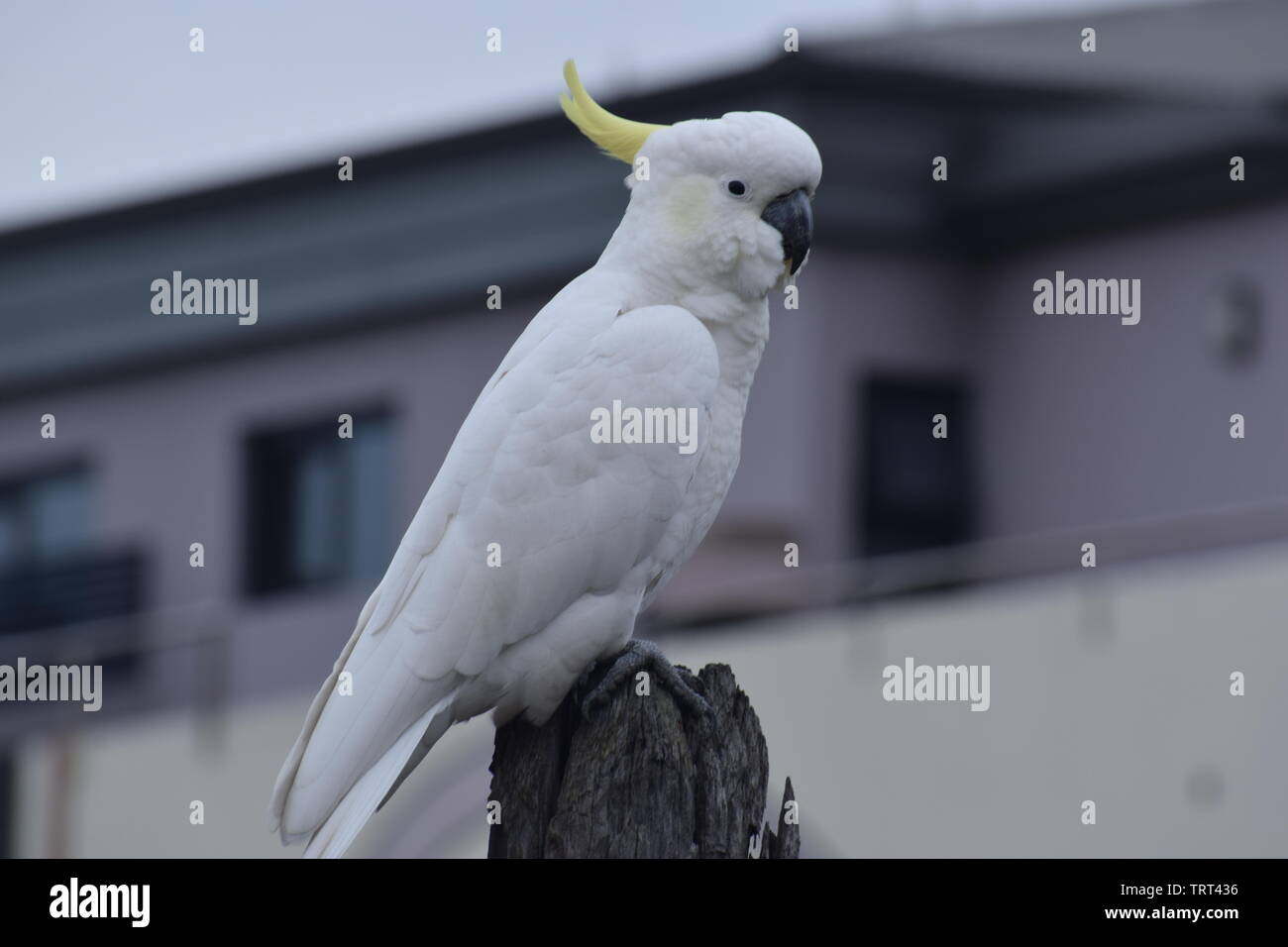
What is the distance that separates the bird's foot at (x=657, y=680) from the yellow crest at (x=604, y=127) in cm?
132

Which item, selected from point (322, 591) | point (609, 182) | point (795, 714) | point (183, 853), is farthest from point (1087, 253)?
point (183, 853)

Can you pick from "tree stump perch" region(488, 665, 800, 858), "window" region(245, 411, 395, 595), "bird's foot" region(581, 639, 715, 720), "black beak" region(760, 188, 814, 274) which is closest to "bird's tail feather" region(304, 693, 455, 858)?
"tree stump perch" region(488, 665, 800, 858)


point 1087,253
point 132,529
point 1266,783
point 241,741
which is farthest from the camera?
point 132,529

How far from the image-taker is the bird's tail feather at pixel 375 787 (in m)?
4.25

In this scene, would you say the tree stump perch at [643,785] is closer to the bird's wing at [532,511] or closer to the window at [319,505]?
the bird's wing at [532,511]

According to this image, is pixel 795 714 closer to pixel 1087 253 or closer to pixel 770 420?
pixel 770 420

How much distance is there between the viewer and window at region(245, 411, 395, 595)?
13844 millimetres

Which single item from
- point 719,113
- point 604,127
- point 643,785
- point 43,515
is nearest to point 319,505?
point 43,515

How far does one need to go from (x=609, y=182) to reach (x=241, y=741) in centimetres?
440

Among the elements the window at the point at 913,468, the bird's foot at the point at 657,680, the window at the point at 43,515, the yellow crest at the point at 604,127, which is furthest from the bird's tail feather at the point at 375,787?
the window at the point at 43,515

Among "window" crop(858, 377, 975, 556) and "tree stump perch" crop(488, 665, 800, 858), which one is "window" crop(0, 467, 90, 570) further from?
"tree stump perch" crop(488, 665, 800, 858)

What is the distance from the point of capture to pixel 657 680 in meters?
4.43
